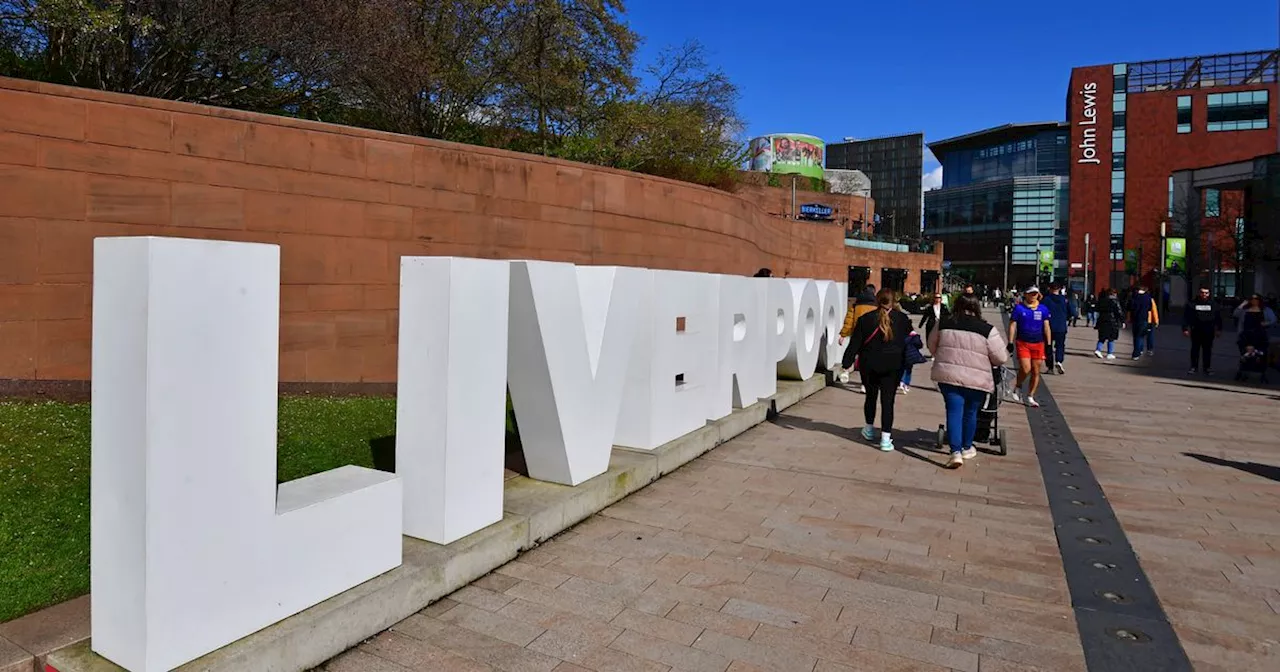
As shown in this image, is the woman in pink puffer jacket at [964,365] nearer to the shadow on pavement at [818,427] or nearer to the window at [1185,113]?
the shadow on pavement at [818,427]

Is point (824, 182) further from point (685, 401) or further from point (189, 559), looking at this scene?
point (189, 559)

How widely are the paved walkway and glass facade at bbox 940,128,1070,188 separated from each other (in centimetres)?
9046

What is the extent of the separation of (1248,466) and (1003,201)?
8981cm

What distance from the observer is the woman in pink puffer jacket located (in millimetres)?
6953

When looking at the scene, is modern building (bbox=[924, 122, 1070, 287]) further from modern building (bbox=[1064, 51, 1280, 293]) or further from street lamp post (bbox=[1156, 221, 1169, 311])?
street lamp post (bbox=[1156, 221, 1169, 311])

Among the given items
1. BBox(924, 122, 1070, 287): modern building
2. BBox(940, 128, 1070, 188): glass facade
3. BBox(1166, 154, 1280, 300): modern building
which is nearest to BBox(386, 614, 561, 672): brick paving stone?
BBox(1166, 154, 1280, 300): modern building

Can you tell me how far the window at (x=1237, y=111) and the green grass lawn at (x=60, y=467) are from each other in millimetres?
83150

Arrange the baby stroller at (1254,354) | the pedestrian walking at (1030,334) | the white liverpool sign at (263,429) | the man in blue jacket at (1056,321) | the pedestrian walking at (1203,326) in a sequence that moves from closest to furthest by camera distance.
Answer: the white liverpool sign at (263,429) < the pedestrian walking at (1030,334) < the baby stroller at (1254,354) < the man in blue jacket at (1056,321) < the pedestrian walking at (1203,326)

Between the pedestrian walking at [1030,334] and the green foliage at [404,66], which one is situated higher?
the green foliage at [404,66]

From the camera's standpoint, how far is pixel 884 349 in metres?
7.93

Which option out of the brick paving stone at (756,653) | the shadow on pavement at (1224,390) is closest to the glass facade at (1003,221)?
the shadow on pavement at (1224,390)

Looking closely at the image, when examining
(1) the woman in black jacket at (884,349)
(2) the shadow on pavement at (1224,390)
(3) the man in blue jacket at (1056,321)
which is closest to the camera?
(1) the woman in black jacket at (884,349)

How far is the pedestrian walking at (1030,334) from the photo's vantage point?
10.5 m

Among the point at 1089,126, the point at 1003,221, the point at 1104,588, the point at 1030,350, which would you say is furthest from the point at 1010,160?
the point at 1104,588
